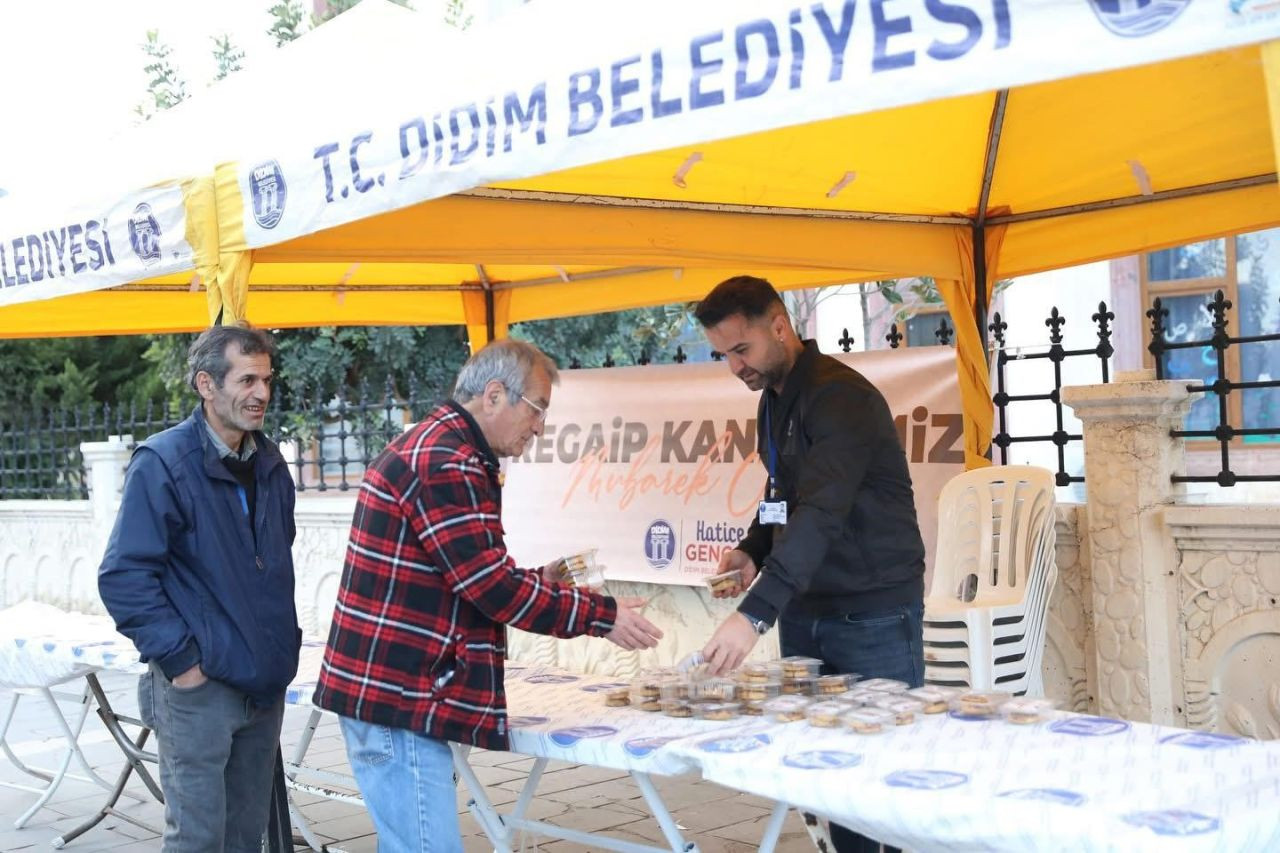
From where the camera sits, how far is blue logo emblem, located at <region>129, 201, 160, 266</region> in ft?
13.0

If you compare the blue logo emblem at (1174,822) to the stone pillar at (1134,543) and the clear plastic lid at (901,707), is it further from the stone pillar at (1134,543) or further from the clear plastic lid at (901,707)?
the stone pillar at (1134,543)

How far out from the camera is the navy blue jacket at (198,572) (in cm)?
312

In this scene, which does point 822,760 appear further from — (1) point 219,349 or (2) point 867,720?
(1) point 219,349

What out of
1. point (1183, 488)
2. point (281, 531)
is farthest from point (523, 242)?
point (1183, 488)

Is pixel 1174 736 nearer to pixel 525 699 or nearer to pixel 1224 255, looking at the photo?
pixel 525 699

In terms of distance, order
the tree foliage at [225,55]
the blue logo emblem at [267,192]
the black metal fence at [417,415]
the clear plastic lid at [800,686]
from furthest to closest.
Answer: the tree foliage at [225,55] < the black metal fence at [417,415] < the blue logo emblem at [267,192] < the clear plastic lid at [800,686]

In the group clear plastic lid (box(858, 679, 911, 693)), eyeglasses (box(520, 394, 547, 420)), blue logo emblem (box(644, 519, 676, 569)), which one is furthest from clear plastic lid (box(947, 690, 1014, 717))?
blue logo emblem (box(644, 519, 676, 569))

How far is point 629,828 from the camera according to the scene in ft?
16.3

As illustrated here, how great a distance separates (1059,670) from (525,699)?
2.49 m

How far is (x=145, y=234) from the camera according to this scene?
398cm

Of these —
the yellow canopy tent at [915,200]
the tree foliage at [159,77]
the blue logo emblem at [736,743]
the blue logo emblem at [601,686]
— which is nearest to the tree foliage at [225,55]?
the tree foliage at [159,77]

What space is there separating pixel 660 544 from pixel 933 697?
354cm

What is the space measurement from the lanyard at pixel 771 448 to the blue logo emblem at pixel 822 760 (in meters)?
0.91

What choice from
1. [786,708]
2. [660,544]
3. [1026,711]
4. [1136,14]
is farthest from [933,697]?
[660,544]
